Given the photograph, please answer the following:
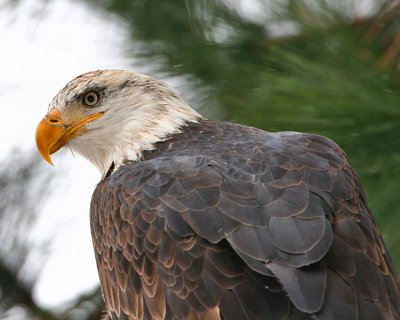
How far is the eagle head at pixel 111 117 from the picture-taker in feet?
16.3

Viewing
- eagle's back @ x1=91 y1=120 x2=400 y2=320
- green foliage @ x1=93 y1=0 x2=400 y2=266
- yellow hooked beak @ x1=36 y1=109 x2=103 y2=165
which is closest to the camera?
eagle's back @ x1=91 y1=120 x2=400 y2=320

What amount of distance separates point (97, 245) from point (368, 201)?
3.37ft

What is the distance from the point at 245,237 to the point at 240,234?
0.02 meters

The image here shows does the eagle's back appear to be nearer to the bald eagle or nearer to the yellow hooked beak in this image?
the bald eagle

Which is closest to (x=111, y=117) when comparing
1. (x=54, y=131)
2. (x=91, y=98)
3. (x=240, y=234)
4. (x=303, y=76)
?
(x=91, y=98)

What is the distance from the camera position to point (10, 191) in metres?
5.25

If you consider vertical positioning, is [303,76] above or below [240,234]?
above

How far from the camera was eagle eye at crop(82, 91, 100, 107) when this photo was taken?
5.03 metres

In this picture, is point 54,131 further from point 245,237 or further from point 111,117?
point 245,237

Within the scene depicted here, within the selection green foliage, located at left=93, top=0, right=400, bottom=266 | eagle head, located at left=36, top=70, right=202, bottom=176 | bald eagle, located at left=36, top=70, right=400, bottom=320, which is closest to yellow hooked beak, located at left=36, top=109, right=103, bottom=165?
eagle head, located at left=36, top=70, right=202, bottom=176

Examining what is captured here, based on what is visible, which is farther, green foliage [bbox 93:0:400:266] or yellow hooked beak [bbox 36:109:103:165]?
yellow hooked beak [bbox 36:109:103:165]

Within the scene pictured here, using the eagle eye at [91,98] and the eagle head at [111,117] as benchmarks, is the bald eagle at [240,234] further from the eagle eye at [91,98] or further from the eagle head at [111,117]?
the eagle eye at [91,98]

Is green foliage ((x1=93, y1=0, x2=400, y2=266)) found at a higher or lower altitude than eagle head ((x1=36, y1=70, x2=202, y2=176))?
higher

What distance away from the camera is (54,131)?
16.4 ft
